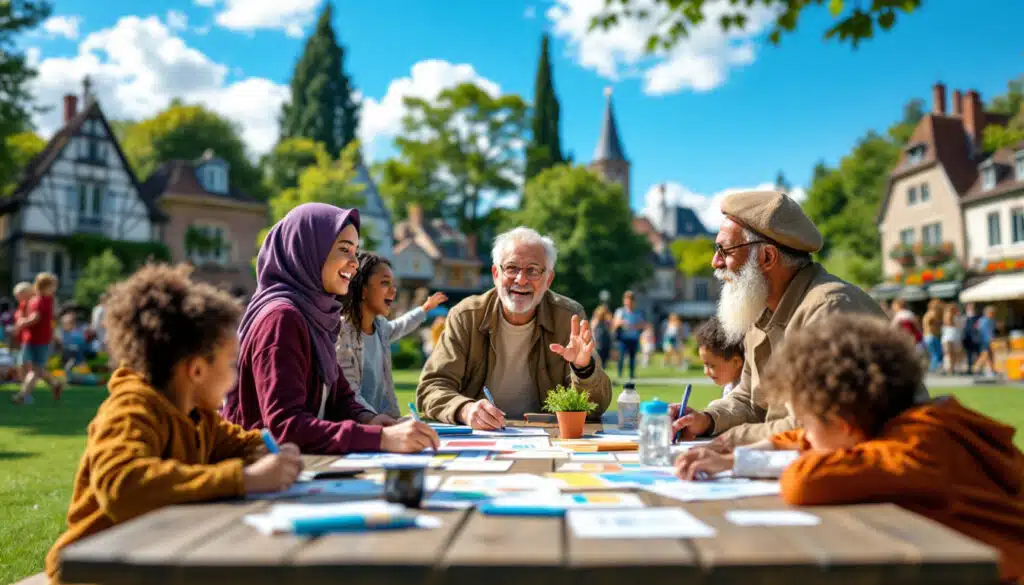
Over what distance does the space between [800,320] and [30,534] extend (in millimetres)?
4489

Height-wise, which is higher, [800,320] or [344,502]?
[800,320]

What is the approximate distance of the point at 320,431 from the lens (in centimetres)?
296

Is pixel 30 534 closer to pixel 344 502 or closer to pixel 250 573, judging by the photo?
pixel 344 502

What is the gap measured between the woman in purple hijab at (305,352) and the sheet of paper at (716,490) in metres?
1.03

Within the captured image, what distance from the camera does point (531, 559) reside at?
144cm

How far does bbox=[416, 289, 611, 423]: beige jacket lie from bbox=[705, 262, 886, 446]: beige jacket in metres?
1.12

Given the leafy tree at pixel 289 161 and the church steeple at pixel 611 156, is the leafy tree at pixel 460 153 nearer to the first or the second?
the leafy tree at pixel 289 161

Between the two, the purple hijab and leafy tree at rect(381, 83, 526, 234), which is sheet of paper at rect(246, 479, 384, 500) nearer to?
the purple hijab

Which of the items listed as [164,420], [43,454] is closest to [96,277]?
[43,454]

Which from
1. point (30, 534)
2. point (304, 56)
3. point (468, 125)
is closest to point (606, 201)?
point (468, 125)

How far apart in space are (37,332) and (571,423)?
12.0m

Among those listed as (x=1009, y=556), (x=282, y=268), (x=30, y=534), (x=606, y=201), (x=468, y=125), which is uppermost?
(x=468, y=125)

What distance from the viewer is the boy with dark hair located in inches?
195

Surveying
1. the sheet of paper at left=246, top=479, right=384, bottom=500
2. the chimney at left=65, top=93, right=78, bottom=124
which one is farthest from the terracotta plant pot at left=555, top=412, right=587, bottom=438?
the chimney at left=65, top=93, right=78, bottom=124
